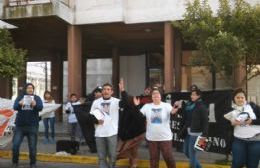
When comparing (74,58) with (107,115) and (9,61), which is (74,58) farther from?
(107,115)

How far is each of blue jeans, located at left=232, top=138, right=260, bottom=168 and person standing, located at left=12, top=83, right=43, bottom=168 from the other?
14.0ft

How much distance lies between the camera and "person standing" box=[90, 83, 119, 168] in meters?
8.73

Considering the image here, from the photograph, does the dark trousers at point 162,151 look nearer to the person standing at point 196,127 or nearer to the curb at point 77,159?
the person standing at point 196,127

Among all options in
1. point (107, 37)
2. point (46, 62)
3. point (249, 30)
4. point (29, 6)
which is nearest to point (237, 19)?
point (249, 30)

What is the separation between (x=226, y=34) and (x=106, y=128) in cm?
389

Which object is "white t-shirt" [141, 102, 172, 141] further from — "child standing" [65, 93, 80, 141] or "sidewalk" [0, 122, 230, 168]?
"child standing" [65, 93, 80, 141]

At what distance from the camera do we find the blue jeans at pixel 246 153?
7628 mm

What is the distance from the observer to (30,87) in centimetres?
1009

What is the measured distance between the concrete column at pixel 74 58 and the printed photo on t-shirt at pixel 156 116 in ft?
33.7

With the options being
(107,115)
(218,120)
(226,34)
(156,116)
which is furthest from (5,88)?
(156,116)

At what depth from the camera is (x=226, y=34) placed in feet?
35.9

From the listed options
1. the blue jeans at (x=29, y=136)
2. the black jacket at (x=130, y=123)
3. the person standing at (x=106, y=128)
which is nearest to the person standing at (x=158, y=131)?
the person standing at (x=106, y=128)

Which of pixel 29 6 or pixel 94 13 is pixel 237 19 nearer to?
pixel 94 13

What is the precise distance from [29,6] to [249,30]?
9.63 meters
